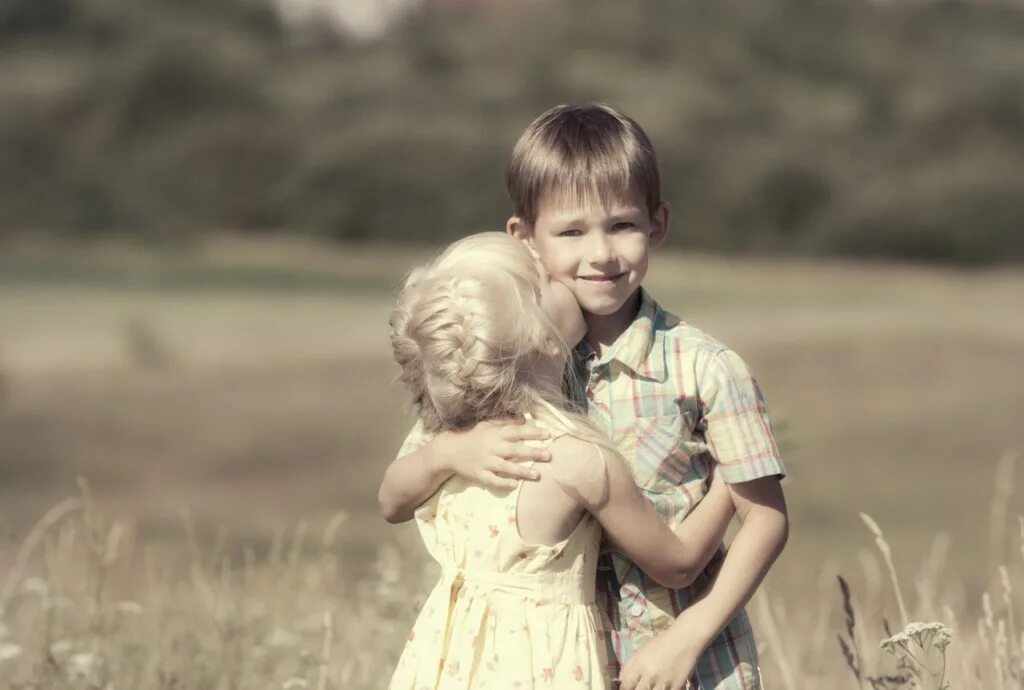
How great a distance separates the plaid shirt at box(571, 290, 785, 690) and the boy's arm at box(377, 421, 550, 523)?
22cm

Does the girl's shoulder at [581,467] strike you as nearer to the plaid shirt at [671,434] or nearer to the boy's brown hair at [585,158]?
the plaid shirt at [671,434]

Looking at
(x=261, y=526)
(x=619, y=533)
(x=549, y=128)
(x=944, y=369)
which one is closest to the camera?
(x=619, y=533)

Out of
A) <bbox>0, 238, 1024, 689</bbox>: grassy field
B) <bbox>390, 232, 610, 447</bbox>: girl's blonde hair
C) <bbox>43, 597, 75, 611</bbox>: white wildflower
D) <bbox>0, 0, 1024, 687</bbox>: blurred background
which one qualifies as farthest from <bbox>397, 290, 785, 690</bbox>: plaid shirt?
<bbox>0, 0, 1024, 687</bbox>: blurred background

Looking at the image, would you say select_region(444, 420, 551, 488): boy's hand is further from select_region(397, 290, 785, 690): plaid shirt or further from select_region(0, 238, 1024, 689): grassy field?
select_region(0, 238, 1024, 689): grassy field

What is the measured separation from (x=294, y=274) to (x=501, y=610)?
18.2 m

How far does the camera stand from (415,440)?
2717mm

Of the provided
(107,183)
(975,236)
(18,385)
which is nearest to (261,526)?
(18,385)

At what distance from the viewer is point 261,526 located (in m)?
12.5

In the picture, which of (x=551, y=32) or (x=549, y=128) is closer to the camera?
(x=549, y=128)

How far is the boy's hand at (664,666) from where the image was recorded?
7.88 ft

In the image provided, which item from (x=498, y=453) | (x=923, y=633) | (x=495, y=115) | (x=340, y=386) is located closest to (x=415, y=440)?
(x=498, y=453)

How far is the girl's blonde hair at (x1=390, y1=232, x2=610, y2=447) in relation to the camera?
236 centimetres

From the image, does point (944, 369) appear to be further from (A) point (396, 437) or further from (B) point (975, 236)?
(A) point (396, 437)

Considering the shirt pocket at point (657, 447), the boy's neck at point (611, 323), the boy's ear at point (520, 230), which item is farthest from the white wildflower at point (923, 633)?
the boy's ear at point (520, 230)
